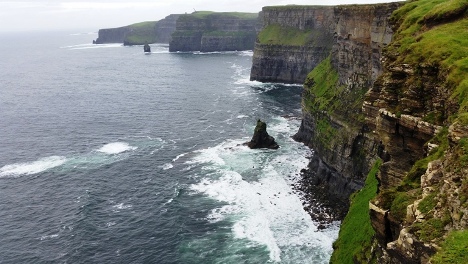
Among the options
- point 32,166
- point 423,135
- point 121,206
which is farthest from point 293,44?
point 423,135

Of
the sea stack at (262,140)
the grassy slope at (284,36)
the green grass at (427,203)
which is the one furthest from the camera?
the grassy slope at (284,36)

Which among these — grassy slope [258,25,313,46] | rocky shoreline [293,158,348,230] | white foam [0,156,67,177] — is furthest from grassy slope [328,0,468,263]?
grassy slope [258,25,313,46]

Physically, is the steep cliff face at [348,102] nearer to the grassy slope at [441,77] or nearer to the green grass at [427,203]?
the grassy slope at [441,77]

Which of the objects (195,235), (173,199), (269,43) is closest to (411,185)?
(195,235)

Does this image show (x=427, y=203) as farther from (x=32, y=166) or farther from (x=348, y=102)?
(x=32, y=166)

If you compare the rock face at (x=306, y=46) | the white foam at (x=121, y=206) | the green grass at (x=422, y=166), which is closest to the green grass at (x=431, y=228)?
the green grass at (x=422, y=166)

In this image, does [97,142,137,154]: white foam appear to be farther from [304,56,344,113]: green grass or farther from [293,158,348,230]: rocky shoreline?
[304,56,344,113]: green grass
